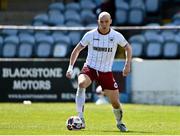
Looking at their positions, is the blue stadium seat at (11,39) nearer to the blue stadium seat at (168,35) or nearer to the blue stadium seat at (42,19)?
the blue stadium seat at (42,19)

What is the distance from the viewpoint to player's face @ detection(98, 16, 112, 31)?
1492 centimetres

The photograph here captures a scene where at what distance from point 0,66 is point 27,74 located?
2.97ft

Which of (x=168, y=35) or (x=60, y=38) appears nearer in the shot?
(x=168, y=35)

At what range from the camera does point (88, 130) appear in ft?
49.0

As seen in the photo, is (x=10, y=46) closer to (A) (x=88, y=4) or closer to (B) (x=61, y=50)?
(B) (x=61, y=50)

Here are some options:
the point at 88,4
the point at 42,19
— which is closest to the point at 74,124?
the point at 42,19

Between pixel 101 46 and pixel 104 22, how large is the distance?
710mm

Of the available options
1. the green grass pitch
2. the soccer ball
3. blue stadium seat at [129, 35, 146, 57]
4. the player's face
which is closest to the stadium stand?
blue stadium seat at [129, 35, 146, 57]

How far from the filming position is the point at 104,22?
49.4ft

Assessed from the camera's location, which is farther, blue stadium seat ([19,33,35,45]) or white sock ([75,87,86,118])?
blue stadium seat ([19,33,35,45])

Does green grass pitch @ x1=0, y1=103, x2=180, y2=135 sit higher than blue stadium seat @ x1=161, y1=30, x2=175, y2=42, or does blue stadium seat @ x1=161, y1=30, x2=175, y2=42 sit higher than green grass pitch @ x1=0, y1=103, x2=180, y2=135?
blue stadium seat @ x1=161, y1=30, x2=175, y2=42

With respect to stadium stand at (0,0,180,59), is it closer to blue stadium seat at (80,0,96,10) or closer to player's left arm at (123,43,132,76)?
blue stadium seat at (80,0,96,10)

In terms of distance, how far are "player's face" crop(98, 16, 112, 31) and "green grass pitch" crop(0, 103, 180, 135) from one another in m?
2.00

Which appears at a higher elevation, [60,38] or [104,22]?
[104,22]
